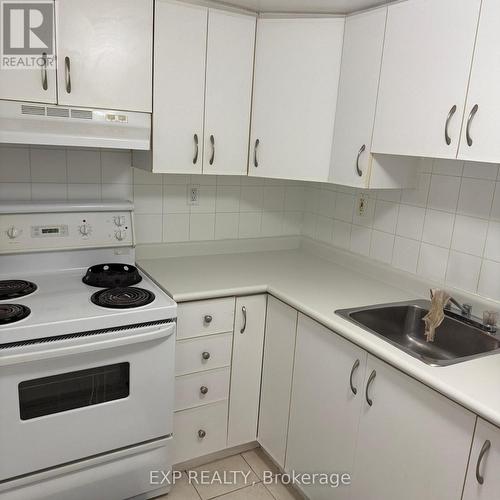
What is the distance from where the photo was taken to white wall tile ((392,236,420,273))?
2115mm

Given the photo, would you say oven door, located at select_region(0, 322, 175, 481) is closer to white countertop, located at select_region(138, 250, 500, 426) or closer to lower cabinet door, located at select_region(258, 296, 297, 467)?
white countertop, located at select_region(138, 250, 500, 426)

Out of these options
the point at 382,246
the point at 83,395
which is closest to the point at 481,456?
the point at 382,246

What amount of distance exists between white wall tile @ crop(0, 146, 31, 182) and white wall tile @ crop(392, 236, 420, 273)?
1743 millimetres

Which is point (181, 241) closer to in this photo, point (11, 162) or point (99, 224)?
point (99, 224)

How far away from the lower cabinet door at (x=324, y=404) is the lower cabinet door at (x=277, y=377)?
1.9 inches

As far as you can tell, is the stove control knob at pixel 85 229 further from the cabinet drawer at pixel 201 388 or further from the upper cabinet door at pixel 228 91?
the cabinet drawer at pixel 201 388

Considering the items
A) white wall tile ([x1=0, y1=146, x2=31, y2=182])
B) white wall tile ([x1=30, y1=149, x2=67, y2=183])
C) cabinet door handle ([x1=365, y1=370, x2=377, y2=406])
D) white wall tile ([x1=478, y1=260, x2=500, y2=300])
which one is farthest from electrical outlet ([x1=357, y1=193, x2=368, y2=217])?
white wall tile ([x1=0, y1=146, x2=31, y2=182])

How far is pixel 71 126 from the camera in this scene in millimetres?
1762

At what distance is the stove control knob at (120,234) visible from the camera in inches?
84.2

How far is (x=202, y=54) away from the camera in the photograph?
198 centimetres

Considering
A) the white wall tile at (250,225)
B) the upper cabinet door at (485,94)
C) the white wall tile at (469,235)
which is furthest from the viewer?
the white wall tile at (250,225)

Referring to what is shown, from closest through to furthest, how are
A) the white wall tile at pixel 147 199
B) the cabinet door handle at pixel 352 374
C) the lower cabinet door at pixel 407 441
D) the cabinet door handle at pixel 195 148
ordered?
the lower cabinet door at pixel 407 441, the cabinet door handle at pixel 352 374, the cabinet door handle at pixel 195 148, the white wall tile at pixel 147 199

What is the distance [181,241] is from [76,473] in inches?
47.4

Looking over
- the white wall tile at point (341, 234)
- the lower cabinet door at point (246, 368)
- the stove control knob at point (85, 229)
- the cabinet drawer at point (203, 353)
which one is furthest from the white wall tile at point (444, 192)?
the stove control knob at point (85, 229)
